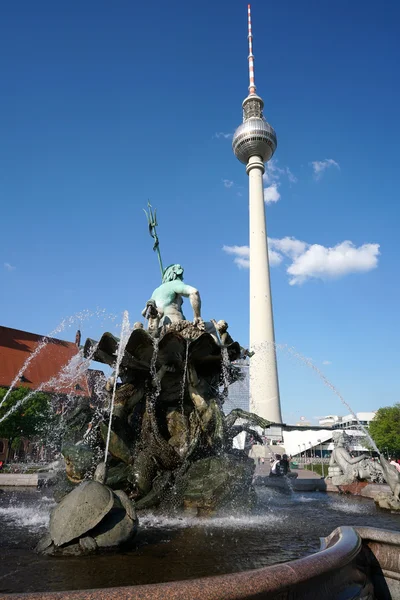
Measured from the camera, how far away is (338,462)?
1420 cm

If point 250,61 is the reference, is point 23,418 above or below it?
below

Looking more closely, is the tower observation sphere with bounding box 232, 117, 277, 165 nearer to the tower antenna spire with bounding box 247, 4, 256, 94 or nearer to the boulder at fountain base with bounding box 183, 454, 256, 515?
the tower antenna spire with bounding box 247, 4, 256, 94

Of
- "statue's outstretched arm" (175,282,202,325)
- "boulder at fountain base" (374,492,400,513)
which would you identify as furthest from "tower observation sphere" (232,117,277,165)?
"boulder at fountain base" (374,492,400,513)

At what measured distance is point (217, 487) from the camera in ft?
26.3

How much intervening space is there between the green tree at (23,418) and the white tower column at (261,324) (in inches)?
1166

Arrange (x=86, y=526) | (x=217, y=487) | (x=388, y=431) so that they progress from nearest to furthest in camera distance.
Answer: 1. (x=86, y=526)
2. (x=217, y=487)
3. (x=388, y=431)

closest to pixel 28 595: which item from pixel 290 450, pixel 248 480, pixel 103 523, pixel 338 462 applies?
pixel 103 523

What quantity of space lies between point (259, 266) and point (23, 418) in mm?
38985

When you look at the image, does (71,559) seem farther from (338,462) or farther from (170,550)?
(338,462)

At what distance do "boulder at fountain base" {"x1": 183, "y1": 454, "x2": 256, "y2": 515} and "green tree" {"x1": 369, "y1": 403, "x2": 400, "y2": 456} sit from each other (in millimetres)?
53427

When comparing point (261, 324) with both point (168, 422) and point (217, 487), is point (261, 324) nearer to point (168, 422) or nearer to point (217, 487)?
point (168, 422)

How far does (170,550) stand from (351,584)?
2466 mm

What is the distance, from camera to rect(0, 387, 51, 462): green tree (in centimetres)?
3372

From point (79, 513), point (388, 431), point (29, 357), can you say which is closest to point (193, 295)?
point (79, 513)
